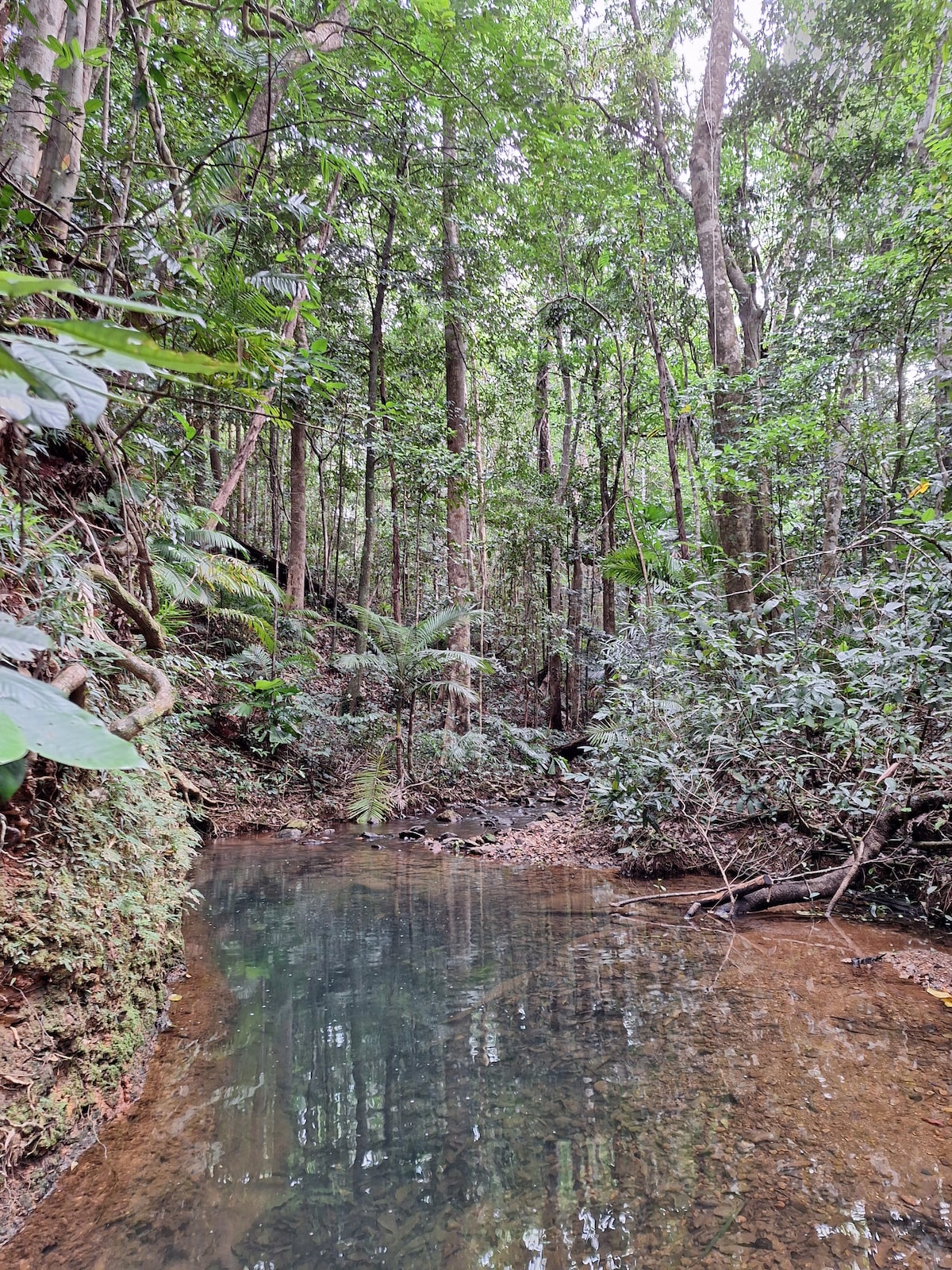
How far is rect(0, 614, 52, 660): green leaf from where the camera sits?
652 mm

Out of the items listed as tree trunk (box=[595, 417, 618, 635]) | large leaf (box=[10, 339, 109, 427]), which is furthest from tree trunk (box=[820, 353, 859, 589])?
large leaf (box=[10, 339, 109, 427])

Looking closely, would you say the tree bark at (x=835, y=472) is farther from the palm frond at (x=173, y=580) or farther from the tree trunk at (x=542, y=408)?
the palm frond at (x=173, y=580)

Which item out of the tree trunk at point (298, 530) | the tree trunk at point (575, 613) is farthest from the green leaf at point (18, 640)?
the tree trunk at point (575, 613)

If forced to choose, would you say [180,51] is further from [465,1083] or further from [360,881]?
[360,881]

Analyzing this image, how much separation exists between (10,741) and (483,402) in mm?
14864

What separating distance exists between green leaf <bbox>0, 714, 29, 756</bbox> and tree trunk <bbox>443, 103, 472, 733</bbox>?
9.63 meters

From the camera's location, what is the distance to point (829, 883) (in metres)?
4.28

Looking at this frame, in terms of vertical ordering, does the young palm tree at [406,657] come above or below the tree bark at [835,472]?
below

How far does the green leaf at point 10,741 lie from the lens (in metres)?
0.47

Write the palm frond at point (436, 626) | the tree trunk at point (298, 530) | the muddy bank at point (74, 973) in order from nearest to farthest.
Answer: the muddy bank at point (74, 973) < the palm frond at point (436, 626) < the tree trunk at point (298, 530)

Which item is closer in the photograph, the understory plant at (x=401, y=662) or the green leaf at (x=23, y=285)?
the green leaf at (x=23, y=285)

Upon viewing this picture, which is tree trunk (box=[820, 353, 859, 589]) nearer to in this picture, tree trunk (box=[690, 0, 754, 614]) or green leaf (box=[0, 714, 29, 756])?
tree trunk (box=[690, 0, 754, 614])

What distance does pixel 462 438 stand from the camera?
36.8 feet

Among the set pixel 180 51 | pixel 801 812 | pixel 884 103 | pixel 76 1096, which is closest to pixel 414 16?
pixel 180 51
